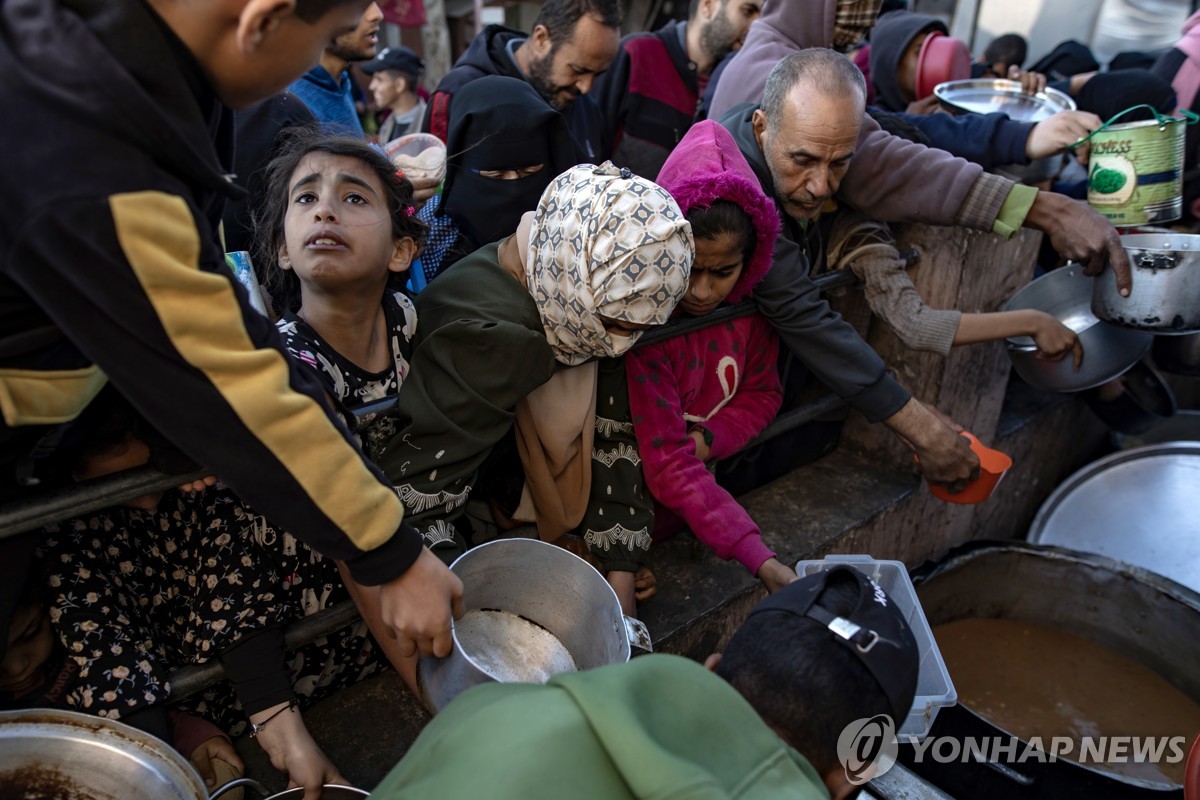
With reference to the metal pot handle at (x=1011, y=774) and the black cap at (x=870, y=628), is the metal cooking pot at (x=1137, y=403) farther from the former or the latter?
the black cap at (x=870, y=628)

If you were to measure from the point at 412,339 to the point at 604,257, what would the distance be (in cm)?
56

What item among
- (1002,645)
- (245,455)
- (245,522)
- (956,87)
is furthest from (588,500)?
(956,87)

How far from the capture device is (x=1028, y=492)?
395 cm

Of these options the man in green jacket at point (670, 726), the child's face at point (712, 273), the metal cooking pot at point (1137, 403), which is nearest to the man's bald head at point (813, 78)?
the child's face at point (712, 273)

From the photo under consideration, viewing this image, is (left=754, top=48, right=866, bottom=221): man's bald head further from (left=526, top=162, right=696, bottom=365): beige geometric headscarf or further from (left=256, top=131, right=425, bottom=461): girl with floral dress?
(left=256, top=131, right=425, bottom=461): girl with floral dress

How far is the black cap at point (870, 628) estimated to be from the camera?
1123mm

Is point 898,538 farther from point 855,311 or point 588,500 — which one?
point 588,500

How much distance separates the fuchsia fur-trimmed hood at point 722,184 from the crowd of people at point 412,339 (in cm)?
1

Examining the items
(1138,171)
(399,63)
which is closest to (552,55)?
(1138,171)

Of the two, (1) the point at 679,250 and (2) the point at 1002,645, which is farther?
(2) the point at 1002,645

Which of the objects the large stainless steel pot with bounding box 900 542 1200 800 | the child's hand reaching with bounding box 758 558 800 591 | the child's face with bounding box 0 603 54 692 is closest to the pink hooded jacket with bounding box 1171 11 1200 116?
the large stainless steel pot with bounding box 900 542 1200 800

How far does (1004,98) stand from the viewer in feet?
11.8

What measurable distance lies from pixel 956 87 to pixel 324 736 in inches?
141

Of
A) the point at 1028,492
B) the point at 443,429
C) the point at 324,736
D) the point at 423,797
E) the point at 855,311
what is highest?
the point at 423,797
